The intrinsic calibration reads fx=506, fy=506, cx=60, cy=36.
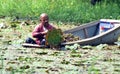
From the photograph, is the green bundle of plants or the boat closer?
the green bundle of plants

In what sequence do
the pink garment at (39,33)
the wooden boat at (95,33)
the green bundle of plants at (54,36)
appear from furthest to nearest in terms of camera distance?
the wooden boat at (95,33) < the pink garment at (39,33) < the green bundle of plants at (54,36)

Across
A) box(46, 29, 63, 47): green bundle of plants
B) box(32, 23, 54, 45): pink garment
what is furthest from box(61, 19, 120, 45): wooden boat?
box(32, 23, 54, 45): pink garment

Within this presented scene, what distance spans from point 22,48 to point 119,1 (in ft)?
33.9

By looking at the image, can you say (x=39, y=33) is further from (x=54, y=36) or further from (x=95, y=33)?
(x=95, y=33)

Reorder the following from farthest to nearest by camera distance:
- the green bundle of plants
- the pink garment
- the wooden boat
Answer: the wooden boat < the pink garment < the green bundle of plants

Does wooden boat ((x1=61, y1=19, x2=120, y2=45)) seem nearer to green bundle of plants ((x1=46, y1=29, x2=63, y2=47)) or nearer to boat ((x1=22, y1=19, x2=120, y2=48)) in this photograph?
boat ((x1=22, y1=19, x2=120, y2=48))

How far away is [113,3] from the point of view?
2036cm

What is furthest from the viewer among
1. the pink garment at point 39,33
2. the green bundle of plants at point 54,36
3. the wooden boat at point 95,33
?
the wooden boat at point 95,33

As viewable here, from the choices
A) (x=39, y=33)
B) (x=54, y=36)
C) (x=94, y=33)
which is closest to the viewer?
(x=54, y=36)

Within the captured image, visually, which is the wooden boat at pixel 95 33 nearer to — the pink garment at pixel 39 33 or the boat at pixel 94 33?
the boat at pixel 94 33

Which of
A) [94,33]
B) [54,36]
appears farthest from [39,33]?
[94,33]

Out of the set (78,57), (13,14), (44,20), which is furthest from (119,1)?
(78,57)

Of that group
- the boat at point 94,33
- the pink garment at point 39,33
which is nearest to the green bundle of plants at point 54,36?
the boat at point 94,33

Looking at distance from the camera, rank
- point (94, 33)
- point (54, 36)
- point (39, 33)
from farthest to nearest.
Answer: point (94, 33), point (39, 33), point (54, 36)
